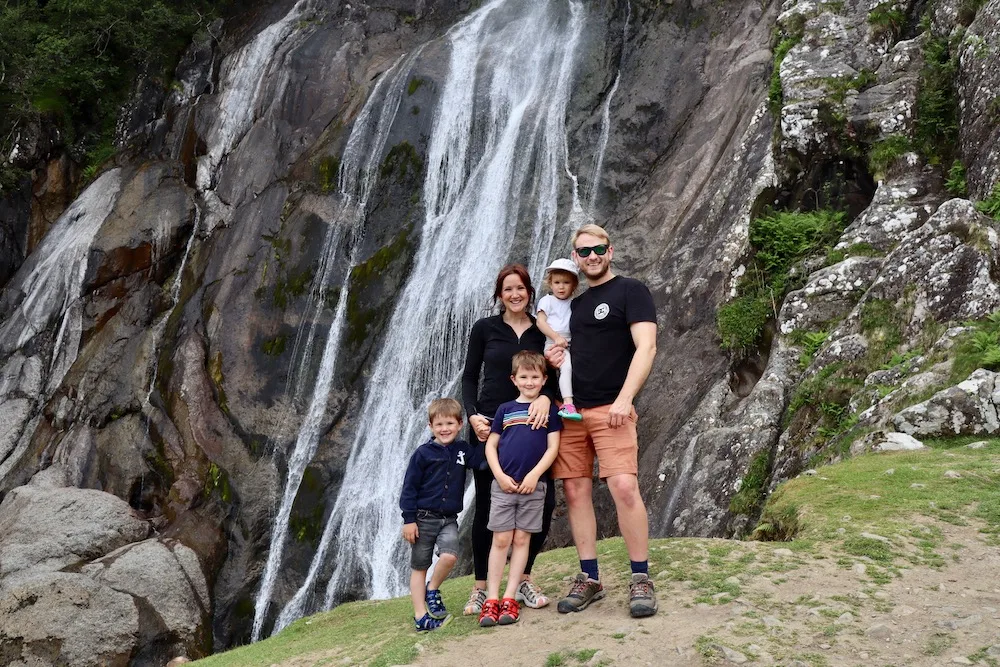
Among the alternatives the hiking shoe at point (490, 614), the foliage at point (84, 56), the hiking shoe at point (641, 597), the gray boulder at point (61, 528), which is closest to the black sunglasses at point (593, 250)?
the hiking shoe at point (641, 597)

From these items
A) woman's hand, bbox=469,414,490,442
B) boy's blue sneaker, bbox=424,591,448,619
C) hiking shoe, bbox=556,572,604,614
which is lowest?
boy's blue sneaker, bbox=424,591,448,619

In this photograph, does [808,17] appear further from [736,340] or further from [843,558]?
[843,558]

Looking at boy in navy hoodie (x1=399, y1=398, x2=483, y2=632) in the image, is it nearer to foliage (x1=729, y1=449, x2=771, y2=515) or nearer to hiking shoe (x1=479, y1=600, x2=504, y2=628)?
hiking shoe (x1=479, y1=600, x2=504, y2=628)

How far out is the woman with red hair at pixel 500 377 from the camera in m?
6.03

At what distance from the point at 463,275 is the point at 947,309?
8.79 m

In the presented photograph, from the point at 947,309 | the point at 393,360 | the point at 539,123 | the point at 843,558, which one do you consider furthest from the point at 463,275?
the point at 843,558

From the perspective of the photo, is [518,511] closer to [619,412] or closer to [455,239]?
[619,412]

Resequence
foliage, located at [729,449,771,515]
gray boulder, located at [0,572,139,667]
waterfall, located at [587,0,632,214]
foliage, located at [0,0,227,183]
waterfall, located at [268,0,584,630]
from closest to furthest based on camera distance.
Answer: foliage, located at [729,449,771,515]
gray boulder, located at [0,572,139,667]
waterfall, located at [268,0,584,630]
waterfall, located at [587,0,632,214]
foliage, located at [0,0,227,183]

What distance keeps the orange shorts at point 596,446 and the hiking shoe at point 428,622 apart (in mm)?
1367

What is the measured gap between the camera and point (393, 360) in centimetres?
1572

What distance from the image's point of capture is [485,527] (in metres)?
6.18

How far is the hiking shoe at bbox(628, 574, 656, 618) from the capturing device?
17.1 ft

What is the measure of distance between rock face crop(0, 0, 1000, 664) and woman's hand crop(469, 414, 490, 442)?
431cm

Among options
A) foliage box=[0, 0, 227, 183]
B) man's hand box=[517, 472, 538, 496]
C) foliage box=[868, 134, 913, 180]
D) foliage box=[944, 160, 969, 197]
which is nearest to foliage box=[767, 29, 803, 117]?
foliage box=[868, 134, 913, 180]
